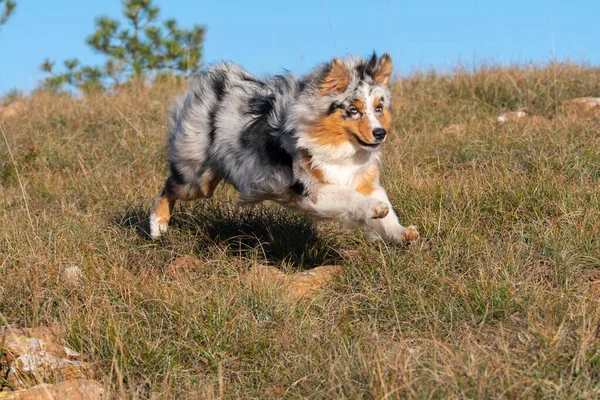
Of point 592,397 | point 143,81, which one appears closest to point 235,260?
point 592,397

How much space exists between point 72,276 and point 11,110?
6.38 metres

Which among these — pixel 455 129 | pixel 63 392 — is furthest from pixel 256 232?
pixel 455 129

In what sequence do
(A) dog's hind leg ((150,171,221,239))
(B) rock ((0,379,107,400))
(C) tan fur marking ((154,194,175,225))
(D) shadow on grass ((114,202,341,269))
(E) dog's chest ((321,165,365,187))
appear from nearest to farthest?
(B) rock ((0,379,107,400)) → (E) dog's chest ((321,165,365,187)) → (D) shadow on grass ((114,202,341,269)) → (A) dog's hind leg ((150,171,221,239)) → (C) tan fur marking ((154,194,175,225))

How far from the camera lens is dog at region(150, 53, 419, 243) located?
4770mm

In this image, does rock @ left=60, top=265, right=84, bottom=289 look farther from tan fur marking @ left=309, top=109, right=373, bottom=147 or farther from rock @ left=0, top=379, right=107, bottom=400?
tan fur marking @ left=309, top=109, right=373, bottom=147

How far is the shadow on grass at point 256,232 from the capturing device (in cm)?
545

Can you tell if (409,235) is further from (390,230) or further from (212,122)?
(212,122)

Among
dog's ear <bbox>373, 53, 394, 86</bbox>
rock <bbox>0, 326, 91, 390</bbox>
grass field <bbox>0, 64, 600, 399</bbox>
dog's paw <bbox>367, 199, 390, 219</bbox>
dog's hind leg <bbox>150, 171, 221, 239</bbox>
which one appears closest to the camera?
grass field <bbox>0, 64, 600, 399</bbox>

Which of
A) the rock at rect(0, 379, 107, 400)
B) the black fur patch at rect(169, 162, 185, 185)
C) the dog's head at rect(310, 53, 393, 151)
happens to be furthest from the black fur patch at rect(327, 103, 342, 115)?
the rock at rect(0, 379, 107, 400)

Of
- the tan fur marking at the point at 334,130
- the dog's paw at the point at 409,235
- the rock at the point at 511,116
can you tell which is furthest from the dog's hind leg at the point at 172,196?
the rock at the point at 511,116

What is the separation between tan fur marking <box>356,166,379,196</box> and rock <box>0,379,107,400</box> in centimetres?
228

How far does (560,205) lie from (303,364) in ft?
8.27

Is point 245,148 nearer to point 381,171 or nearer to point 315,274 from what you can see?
point 315,274

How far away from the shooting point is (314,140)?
483cm
